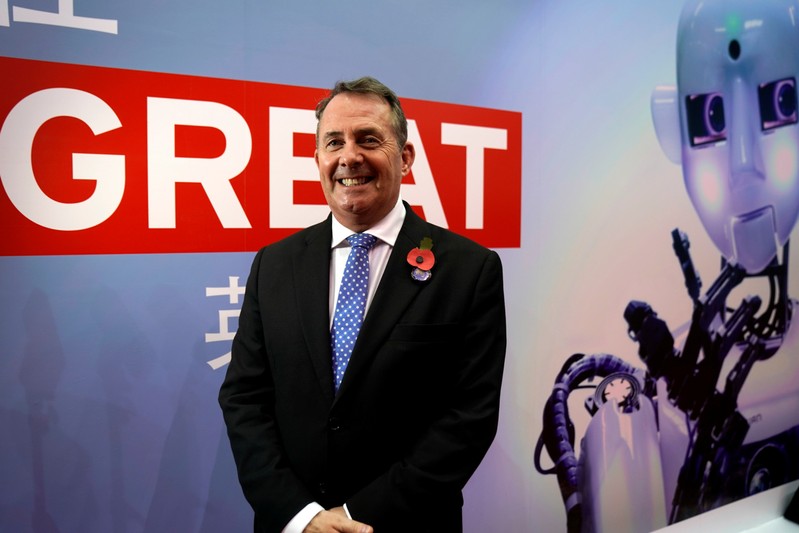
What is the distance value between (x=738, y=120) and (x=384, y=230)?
250cm

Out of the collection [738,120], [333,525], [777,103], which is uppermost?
[777,103]

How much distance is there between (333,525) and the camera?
55.6 inches

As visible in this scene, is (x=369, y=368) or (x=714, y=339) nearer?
(x=369, y=368)

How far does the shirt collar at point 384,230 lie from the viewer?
160 cm

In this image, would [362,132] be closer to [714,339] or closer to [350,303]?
[350,303]

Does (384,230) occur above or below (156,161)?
below

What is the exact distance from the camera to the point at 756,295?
3.42m

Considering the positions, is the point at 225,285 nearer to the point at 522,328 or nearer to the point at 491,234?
the point at 491,234

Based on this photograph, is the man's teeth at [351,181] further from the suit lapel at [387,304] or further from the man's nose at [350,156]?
the suit lapel at [387,304]

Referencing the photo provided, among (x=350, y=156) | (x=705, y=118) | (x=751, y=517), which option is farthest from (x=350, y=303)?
(x=751, y=517)

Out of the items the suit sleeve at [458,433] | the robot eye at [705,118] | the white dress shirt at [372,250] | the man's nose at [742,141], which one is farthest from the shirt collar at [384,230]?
the man's nose at [742,141]

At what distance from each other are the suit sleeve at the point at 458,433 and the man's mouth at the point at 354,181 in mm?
349

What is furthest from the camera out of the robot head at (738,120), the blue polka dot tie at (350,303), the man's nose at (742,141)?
the man's nose at (742,141)

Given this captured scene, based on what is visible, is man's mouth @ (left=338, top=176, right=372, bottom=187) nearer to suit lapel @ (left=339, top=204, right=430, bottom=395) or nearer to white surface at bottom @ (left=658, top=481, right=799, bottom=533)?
suit lapel @ (left=339, top=204, right=430, bottom=395)
